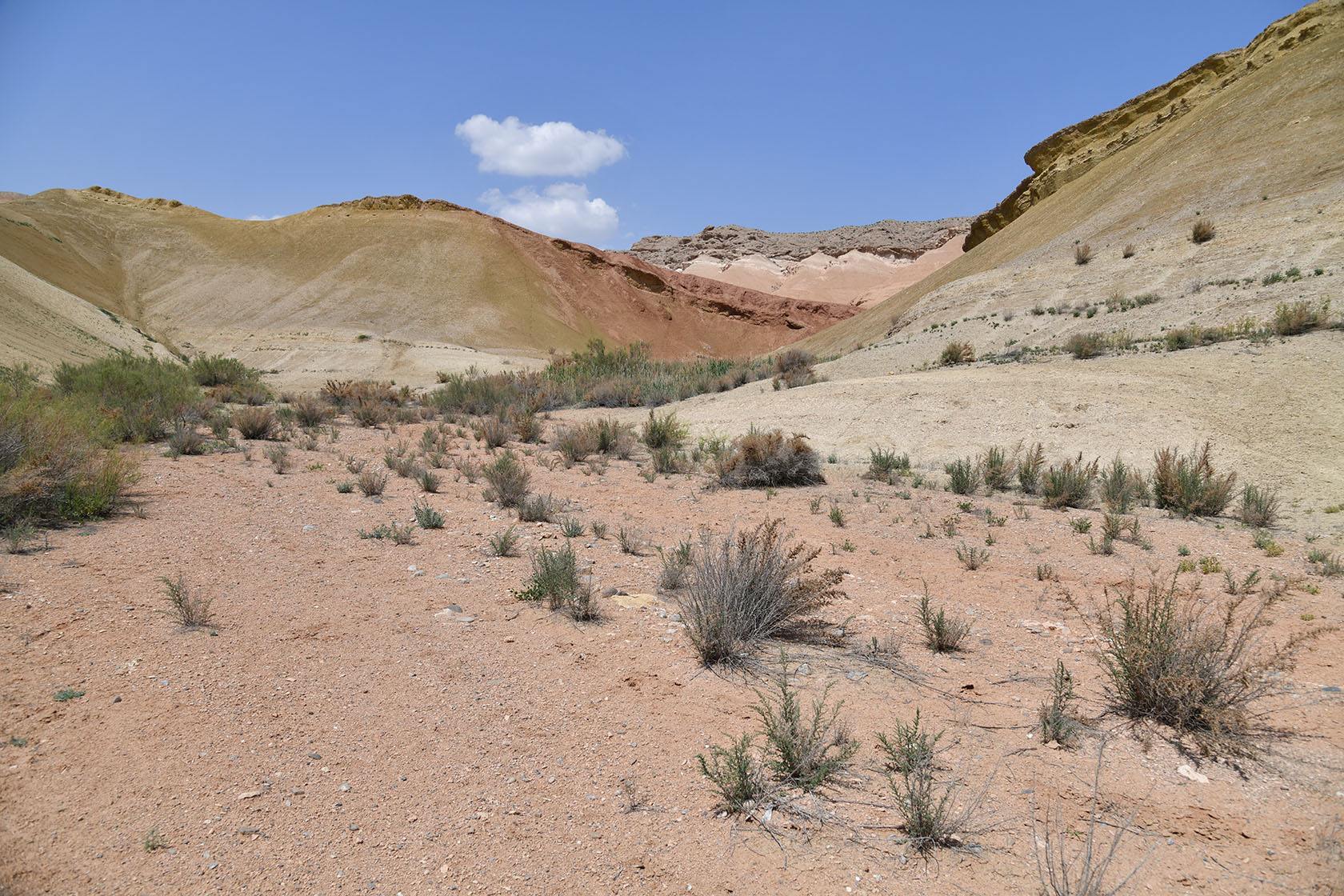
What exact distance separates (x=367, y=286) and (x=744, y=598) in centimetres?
5264

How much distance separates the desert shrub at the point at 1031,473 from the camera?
934cm

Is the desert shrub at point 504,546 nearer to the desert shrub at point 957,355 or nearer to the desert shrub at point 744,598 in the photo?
the desert shrub at point 744,598

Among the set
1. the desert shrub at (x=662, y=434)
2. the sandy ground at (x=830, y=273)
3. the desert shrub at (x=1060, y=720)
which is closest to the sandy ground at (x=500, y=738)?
the desert shrub at (x=1060, y=720)

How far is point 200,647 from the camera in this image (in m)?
3.81

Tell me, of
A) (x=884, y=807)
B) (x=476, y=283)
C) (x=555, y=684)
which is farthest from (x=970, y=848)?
(x=476, y=283)

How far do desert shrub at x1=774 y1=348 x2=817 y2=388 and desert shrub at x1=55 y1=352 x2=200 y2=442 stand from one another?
41.1 ft

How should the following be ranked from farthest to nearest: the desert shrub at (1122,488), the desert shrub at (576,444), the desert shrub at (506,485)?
the desert shrub at (576,444)
the desert shrub at (1122,488)
the desert shrub at (506,485)

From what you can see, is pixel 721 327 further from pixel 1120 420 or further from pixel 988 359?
pixel 1120 420

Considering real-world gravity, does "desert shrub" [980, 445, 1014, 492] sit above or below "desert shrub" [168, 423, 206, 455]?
below

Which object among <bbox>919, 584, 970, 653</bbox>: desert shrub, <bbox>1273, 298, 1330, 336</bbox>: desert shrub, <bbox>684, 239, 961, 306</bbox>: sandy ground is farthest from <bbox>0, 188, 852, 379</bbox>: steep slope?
<bbox>919, 584, 970, 653</bbox>: desert shrub

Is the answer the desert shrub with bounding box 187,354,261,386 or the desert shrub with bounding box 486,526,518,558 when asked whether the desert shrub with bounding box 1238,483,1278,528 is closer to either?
the desert shrub with bounding box 486,526,518,558

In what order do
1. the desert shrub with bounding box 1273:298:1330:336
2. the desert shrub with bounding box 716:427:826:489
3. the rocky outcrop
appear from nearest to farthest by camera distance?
the desert shrub with bounding box 716:427:826:489, the desert shrub with bounding box 1273:298:1330:336, the rocky outcrop

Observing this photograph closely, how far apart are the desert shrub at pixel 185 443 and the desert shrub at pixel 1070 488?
11.1m

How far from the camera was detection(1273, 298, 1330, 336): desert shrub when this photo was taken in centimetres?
1186
